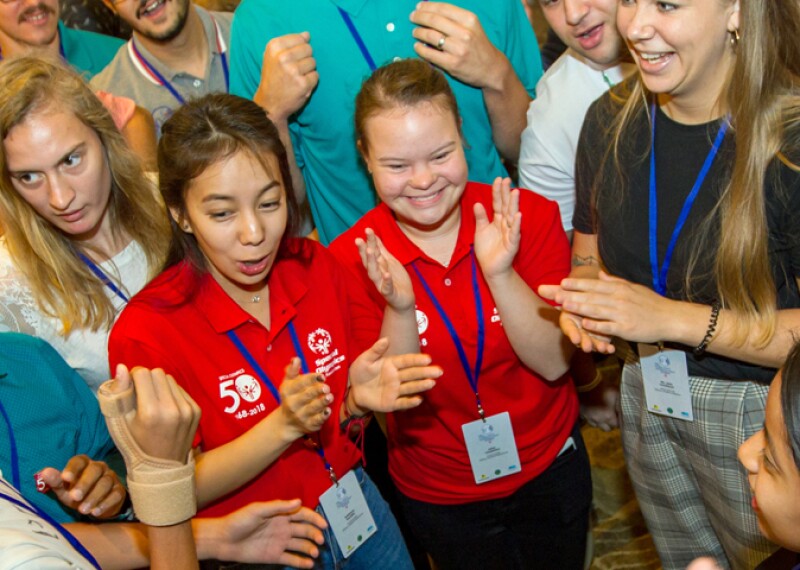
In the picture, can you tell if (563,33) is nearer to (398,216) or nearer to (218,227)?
(398,216)

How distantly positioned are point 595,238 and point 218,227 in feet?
3.23

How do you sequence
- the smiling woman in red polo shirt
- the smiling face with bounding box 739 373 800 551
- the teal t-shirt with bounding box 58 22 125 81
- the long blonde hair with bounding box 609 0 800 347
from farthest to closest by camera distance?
the teal t-shirt with bounding box 58 22 125 81 < the smiling woman in red polo shirt < the long blonde hair with bounding box 609 0 800 347 < the smiling face with bounding box 739 373 800 551

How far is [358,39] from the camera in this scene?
2637 mm

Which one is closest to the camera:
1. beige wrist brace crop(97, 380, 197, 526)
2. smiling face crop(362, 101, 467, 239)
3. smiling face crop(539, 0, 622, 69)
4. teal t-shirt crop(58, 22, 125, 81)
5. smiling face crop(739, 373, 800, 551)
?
smiling face crop(739, 373, 800, 551)

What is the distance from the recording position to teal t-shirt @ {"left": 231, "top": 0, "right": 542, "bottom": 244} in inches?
104

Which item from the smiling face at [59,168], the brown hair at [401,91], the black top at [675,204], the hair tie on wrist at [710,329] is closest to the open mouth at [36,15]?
the smiling face at [59,168]

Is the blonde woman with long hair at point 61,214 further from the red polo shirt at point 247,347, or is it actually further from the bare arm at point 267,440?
the bare arm at point 267,440

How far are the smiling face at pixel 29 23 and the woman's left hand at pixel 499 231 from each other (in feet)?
6.29

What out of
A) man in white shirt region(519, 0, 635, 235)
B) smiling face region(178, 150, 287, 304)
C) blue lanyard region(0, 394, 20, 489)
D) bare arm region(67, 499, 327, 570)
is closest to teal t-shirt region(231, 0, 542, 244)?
man in white shirt region(519, 0, 635, 235)

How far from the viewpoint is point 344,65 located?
2652 millimetres

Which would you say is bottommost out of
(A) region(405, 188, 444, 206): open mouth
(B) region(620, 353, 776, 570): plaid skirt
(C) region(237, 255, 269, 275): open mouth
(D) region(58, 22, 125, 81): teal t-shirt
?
(B) region(620, 353, 776, 570): plaid skirt

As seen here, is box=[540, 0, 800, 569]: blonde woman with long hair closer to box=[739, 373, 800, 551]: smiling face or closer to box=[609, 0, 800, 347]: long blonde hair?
box=[609, 0, 800, 347]: long blonde hair

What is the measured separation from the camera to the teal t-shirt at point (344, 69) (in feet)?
8.66

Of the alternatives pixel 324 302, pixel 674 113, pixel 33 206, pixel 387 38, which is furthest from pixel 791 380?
pixel 33 206
